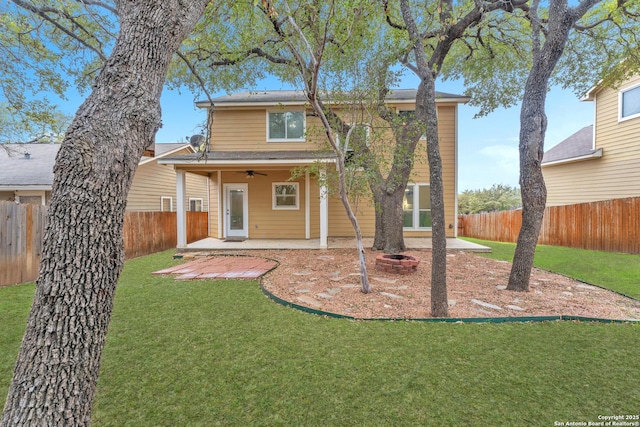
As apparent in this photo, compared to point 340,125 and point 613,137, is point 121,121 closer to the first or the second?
point 340,125

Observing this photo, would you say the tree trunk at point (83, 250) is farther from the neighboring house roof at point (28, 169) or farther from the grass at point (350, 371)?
the neighboring house roof at point (28, 169)

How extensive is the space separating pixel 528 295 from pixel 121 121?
18.8ft

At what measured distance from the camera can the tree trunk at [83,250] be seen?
1273 millimetres

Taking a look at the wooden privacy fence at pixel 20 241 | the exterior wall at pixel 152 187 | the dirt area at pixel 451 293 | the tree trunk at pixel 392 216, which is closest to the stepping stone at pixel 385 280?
the dirt area at pixel 451 293

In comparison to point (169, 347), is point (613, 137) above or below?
above

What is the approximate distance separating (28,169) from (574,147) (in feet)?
78.9

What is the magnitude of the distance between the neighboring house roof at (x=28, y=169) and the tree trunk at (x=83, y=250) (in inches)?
484

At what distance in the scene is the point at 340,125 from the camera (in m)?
6.95

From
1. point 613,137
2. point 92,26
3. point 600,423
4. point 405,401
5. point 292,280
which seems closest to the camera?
point 600,423

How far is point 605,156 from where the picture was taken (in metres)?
10.6

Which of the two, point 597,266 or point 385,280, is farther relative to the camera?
point 597,266

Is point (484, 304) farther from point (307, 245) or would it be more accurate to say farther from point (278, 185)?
point (278, 185)

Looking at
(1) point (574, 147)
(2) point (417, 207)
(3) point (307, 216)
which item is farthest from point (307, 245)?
(1) point (574, 147)

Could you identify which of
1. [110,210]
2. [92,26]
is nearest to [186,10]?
[110,210]
